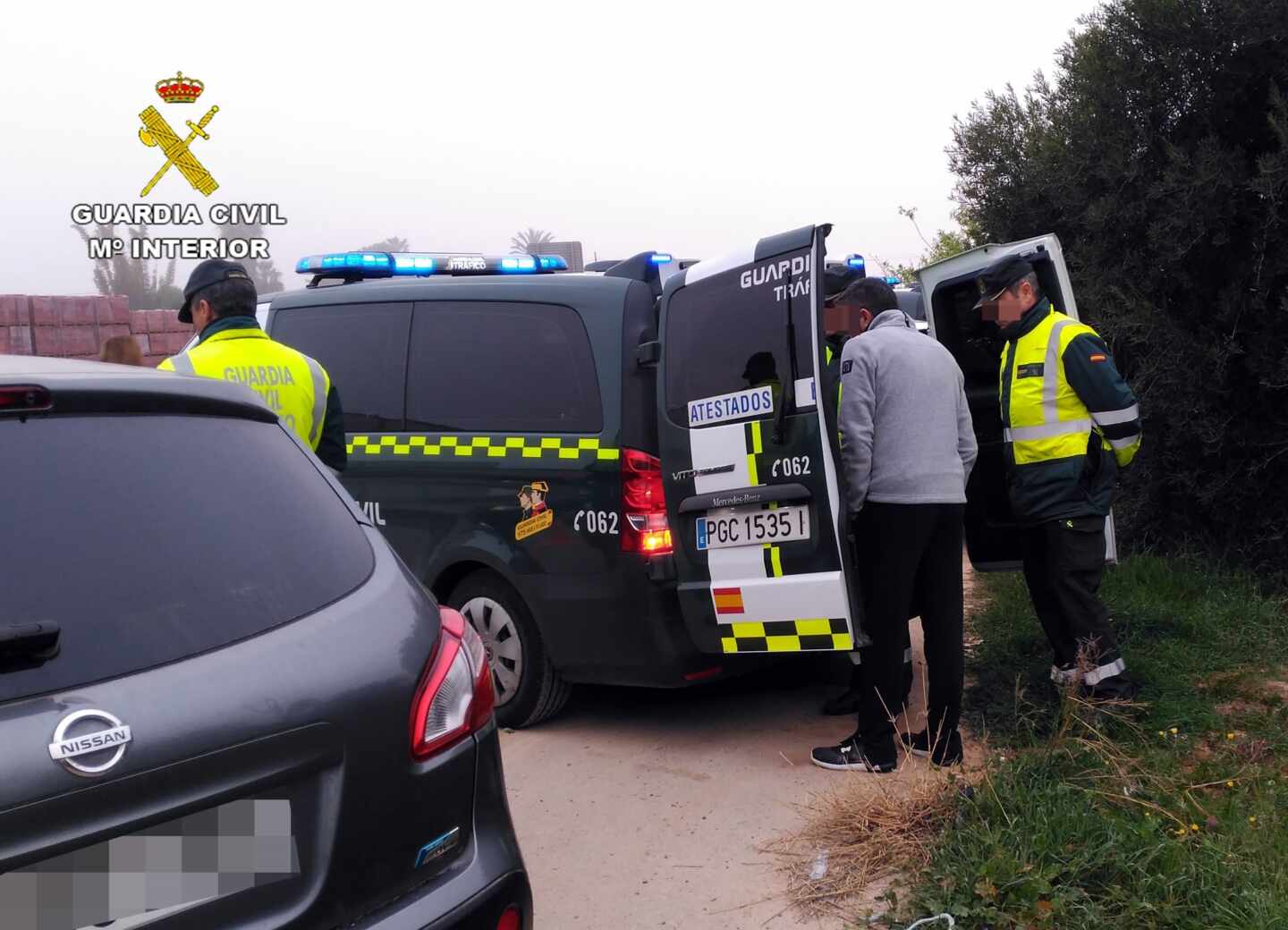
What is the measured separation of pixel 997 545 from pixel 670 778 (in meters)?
2.01

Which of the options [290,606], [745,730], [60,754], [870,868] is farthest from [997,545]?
[60,754]

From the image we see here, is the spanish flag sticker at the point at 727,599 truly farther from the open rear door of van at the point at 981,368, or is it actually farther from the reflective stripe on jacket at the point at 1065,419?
the open rear door of van at the point at 981,368

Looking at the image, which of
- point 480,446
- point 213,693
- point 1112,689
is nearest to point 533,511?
point 480,446

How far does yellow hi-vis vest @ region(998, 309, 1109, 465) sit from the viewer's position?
4.54 metres

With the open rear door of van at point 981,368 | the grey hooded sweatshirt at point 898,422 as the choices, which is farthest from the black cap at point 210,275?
the open rear door of van at point 981,368

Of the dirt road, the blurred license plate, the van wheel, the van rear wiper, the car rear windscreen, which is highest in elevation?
the van rear wiper

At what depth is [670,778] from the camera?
4.46 metres

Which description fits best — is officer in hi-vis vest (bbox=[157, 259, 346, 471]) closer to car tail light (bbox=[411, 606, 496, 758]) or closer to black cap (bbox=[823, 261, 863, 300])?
car tail light (bbox=[411, 606, 496, 758])

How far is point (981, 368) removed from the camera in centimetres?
582

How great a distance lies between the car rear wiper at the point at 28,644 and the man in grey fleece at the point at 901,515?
3.00 m

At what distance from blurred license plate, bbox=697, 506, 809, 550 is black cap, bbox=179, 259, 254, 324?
1871mm

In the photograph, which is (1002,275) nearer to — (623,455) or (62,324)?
(623,455)

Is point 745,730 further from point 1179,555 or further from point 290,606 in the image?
point 290,606

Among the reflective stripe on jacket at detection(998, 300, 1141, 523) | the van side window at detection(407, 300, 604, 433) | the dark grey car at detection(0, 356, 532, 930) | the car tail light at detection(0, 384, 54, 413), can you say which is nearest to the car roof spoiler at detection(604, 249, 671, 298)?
the van side window at detection(407, 300, 604, 433)
